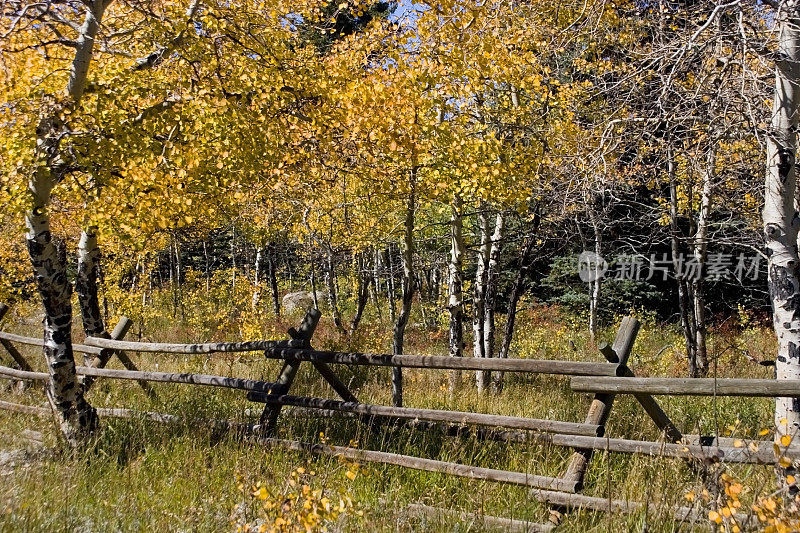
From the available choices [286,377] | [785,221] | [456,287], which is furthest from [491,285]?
[785,221]

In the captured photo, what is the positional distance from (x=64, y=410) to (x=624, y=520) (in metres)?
5.32

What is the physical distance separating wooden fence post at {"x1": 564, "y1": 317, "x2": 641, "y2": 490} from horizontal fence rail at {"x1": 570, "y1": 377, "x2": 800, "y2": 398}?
169mm

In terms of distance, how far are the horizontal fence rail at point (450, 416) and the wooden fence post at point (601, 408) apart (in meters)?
0.14

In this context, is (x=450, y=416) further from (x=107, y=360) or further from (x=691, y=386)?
(x=107, y=360)

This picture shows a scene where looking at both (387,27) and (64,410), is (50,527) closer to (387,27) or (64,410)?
(64,410)

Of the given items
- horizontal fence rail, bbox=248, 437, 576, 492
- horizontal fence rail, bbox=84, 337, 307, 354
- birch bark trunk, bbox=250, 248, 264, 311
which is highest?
birch bark trunk, bbox=250, 248, 264, 311

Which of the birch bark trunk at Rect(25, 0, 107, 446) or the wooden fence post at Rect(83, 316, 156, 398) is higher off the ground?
the birch bark trunk at Rect(25, 0, 107, 446)

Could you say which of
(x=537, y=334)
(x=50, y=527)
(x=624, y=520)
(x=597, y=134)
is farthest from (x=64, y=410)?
(x=537, y=334)

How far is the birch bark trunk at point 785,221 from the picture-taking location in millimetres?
4449

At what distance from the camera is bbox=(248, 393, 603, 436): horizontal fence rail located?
185 inches

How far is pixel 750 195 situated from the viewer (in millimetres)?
7469

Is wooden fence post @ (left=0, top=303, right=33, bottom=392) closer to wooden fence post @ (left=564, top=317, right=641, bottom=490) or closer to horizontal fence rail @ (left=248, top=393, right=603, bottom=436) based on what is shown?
horizontal fence rail @ (left=248, top=393, right=603, bottom=436)

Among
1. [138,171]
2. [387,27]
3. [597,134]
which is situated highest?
[387,27]

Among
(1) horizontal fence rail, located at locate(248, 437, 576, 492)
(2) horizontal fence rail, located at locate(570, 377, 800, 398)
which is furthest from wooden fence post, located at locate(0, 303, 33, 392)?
(2) horizontal fence rail, located at locate(570, 377, 800, 398)
